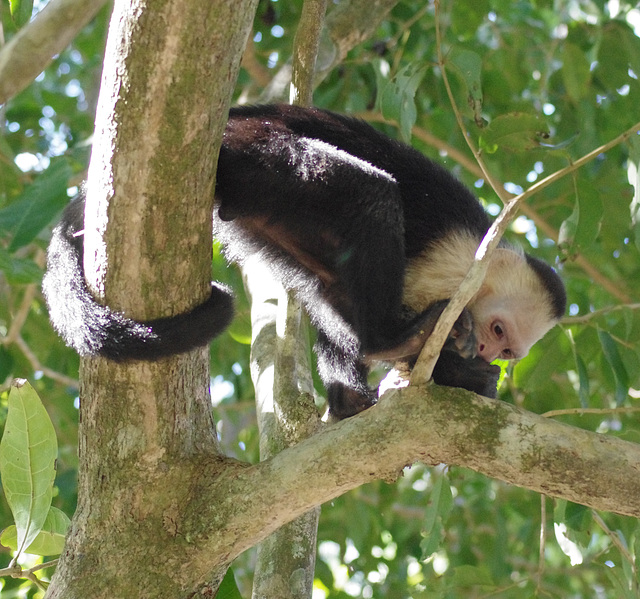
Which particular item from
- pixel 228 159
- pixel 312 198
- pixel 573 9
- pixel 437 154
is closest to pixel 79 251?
pixel 228 159

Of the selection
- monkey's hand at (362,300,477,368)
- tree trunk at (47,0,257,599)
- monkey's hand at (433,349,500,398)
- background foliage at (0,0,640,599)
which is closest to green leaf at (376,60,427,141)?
background foliage at (0,0,640,599)

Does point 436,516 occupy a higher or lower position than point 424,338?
lower

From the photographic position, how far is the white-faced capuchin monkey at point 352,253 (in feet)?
7.07

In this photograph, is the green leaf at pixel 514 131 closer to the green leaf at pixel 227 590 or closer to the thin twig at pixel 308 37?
the thin twig at pixel 308 37

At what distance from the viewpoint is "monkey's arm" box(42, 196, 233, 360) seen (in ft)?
5.67

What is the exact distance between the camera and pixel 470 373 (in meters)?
2.53

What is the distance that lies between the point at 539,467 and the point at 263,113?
4.61 ft

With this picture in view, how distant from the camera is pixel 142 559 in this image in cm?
175

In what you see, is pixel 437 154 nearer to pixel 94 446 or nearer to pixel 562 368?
pixel 562 368

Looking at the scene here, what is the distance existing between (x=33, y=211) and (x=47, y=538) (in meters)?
0.91

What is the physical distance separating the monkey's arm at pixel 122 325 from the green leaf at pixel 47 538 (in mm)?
557

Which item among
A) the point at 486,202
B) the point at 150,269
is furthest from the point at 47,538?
the point at 486,202

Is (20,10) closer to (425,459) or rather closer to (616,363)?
(425,459)

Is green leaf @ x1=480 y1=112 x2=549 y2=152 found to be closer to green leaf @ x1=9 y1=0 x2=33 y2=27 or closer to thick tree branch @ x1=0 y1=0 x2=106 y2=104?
thick tree branch @ x1=0 y1=0 x2=106 y2=104
